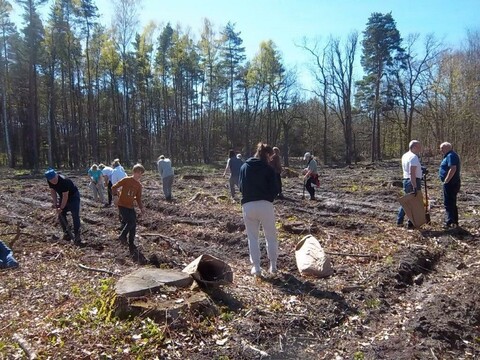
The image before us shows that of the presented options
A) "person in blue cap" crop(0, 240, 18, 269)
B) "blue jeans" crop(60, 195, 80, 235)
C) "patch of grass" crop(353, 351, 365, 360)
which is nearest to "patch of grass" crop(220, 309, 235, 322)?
"patch of grass" crop(353, 351, 365, 360)

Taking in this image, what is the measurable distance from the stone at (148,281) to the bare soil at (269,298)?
161mm

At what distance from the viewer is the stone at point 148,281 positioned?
4859mm

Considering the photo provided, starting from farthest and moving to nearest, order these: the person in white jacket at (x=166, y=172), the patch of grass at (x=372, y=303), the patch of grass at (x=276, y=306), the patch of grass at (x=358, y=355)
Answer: the person in white jacket at (x=166, y=172) < the patch of grass at (x=372, y=303) < the patch of grass at (x=276, y=306) < the patch of grass at (x=358, y=355)

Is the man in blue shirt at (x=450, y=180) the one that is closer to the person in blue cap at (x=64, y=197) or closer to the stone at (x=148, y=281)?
the stone at (x=148, y=281)

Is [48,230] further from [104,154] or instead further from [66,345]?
[104,154]

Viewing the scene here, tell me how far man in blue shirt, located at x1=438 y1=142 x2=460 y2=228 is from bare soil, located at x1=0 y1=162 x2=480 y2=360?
0.35m

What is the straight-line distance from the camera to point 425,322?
4797 millimetres

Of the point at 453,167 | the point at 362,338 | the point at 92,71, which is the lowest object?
the point at 362,338

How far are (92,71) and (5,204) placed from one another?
2863cm

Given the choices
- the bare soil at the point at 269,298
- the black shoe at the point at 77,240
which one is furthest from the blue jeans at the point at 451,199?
A: the black shoe at the point at 77,240

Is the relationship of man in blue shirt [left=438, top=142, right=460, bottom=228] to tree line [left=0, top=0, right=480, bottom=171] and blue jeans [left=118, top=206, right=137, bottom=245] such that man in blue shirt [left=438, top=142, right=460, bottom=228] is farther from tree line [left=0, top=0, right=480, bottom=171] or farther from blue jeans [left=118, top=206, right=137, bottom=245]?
tree line [left=0, top=0, right=480, bottom=171]

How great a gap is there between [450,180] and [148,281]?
701 cm

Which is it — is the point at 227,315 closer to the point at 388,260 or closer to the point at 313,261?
the point at 313,261

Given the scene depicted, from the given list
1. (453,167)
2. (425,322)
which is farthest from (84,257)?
(453,167)
